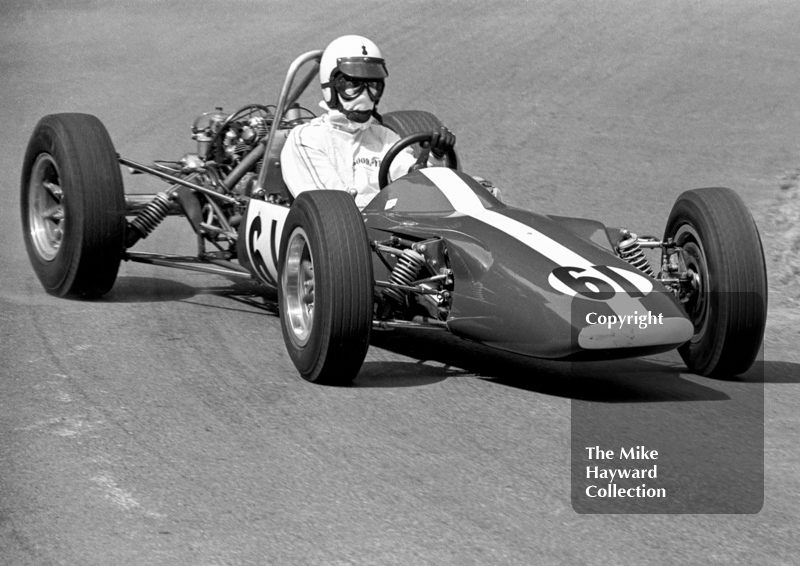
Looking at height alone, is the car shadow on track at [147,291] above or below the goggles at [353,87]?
below

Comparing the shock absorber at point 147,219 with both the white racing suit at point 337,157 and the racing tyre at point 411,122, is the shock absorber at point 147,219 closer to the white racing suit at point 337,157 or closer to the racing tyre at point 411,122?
the white racing suit at point 337,157

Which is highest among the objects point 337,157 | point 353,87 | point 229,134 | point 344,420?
point 353,87

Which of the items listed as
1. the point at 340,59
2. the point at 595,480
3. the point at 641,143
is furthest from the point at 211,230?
the point at 641,143

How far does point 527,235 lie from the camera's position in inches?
245

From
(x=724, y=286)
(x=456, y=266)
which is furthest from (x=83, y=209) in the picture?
(x=724, y=286)

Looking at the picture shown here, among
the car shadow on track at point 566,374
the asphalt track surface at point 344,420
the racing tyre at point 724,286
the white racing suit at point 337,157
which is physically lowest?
the car shadow on track at point 566,374

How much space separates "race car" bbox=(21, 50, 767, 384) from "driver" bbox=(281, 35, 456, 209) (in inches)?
9.8

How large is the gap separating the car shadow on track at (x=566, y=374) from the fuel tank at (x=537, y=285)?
466 millimetres

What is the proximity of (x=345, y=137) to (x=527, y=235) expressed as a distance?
2037 mm

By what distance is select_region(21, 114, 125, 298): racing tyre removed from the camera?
776 cm

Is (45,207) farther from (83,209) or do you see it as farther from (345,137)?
(345,137)

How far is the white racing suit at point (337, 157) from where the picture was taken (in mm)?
7641

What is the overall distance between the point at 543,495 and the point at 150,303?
4167 millimetres

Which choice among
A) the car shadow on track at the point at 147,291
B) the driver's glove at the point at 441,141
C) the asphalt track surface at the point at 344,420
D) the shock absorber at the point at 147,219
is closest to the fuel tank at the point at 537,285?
the asphalt track surface at the point at 344,420
